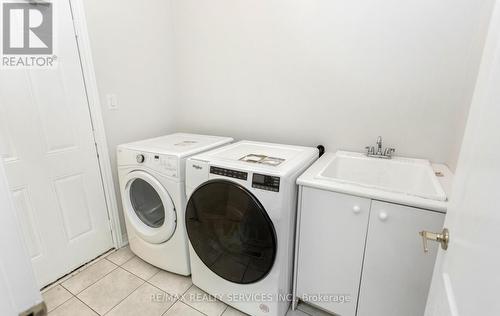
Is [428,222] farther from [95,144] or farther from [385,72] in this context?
[95,144]

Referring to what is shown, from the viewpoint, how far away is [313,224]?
4.50 feet

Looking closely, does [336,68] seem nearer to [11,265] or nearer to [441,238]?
[441,238]

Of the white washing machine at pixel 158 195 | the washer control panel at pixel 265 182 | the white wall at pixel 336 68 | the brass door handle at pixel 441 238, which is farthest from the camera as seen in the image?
the white washing machine at pixel 158 195

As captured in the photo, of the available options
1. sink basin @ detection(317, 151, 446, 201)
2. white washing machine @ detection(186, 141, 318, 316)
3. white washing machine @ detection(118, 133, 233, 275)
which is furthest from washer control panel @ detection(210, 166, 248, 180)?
sink basin @ detection(317, 151, 446, 201)

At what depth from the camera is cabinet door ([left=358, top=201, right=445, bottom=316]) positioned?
3.69 feet

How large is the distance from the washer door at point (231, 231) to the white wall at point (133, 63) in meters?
1.03

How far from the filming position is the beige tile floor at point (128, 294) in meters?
1.54

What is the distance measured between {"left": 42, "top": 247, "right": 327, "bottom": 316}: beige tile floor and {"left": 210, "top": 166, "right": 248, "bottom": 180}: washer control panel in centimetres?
90

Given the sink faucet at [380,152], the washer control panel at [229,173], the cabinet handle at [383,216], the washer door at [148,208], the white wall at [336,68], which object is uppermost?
the white wall at [336,68]

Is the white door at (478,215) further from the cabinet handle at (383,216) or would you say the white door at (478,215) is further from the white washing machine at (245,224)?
the white washing machine at (245,224)

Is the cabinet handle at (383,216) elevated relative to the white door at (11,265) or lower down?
elevated

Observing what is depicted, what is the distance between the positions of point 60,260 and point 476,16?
3043 millimetres

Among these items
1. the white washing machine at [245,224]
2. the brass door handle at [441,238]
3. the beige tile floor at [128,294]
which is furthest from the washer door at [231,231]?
the brass door handle at [441,238]

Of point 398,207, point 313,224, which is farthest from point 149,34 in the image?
point 398,207
